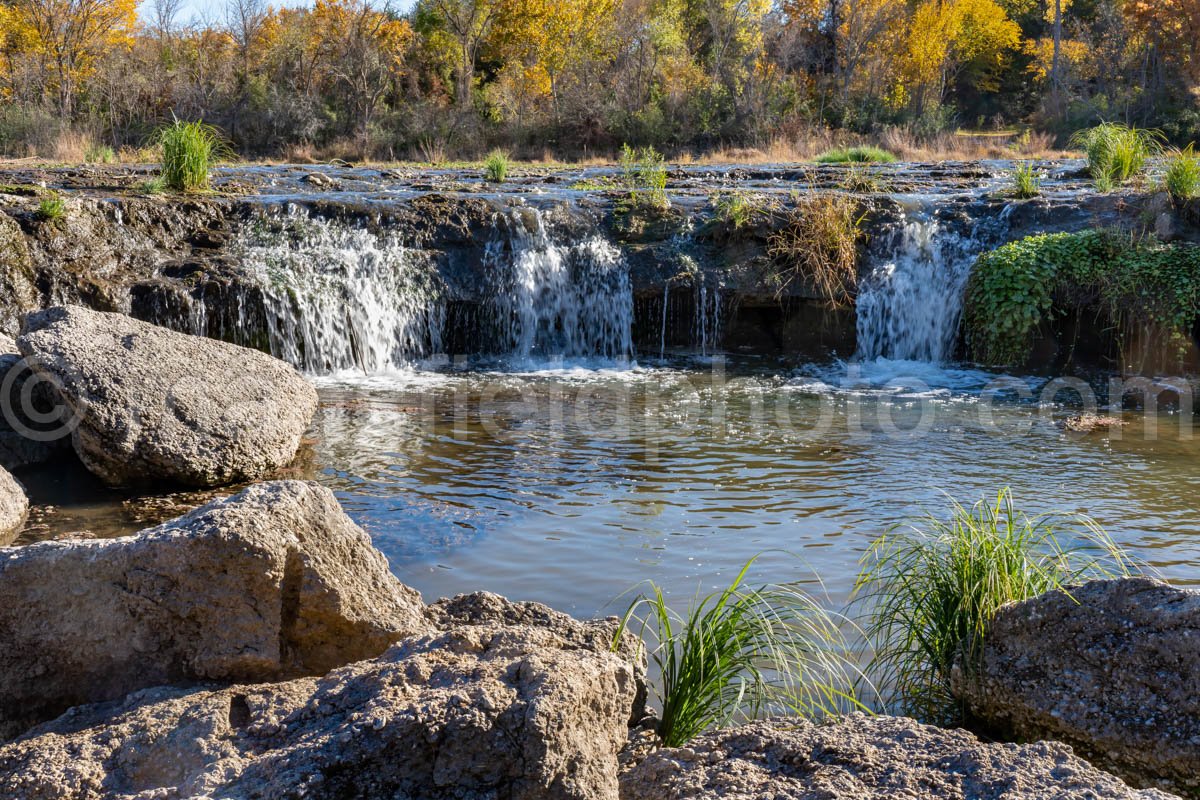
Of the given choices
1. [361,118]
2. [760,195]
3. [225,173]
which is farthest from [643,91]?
[760,195]

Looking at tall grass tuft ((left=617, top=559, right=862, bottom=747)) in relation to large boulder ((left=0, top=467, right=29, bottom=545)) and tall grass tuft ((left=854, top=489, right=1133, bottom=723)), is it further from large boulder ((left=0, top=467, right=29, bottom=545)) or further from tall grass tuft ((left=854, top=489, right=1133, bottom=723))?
large boulder ((left=0, top=467, right=29, bottom=545))

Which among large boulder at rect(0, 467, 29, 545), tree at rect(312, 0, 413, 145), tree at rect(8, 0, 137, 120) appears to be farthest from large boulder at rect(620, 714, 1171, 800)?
tree at rect(8, 0, 137, 120)

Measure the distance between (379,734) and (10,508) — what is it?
4.20 m

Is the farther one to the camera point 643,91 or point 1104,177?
point 643,91

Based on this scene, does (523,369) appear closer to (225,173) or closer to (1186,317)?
(1186,317)

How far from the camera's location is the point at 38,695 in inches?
113

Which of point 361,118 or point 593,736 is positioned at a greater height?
point 361,118

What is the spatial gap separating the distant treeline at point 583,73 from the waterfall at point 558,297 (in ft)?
56.4

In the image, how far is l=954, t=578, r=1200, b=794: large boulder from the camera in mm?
2930

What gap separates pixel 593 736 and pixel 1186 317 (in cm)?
1001

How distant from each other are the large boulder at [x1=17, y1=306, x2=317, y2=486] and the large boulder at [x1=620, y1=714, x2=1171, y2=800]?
4378mm

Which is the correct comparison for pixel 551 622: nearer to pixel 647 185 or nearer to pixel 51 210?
pixel 51 210

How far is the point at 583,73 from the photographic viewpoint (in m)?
38.2

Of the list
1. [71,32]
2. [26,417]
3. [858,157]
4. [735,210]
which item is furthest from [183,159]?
[71,32]
